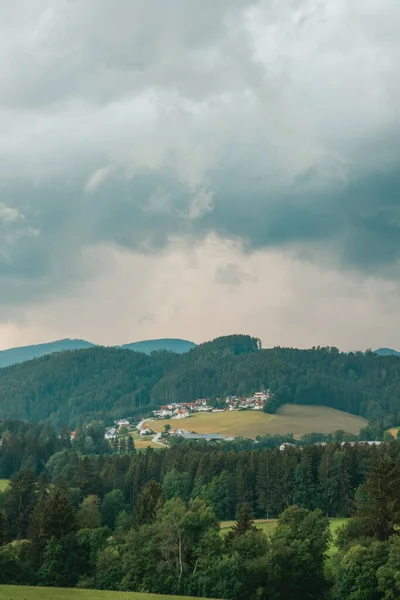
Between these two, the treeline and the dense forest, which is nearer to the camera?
the dense forest

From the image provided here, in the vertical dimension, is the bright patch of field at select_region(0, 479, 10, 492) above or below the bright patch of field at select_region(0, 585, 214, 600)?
above

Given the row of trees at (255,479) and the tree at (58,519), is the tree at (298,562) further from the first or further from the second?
the row of trees at (255,479)

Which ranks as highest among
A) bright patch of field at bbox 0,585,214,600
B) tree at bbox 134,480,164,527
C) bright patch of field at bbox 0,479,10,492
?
tree at bbox 134,480,164,527

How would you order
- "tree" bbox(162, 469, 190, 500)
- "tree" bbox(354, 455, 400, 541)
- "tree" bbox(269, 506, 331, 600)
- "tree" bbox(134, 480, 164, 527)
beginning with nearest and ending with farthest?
"tree" bbox(269, 506, 331, 600), "tree" bbox(354, 455, 400, 541), "tree" bbox(134, 480, 164, 527), "tree" bbox(162, 469, 190, 500)

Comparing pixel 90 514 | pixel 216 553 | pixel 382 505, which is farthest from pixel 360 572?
pixel 90 514

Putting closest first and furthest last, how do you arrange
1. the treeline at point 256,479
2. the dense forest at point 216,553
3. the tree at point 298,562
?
the dense forest at point 216,553, the tree at point 298,562, the treeline at point 256,479

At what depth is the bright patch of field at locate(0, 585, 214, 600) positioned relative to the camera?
52.1m

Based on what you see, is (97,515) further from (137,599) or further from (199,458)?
(137,599)

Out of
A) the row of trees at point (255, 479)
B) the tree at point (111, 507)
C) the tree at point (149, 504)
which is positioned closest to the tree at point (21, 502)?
the row of trees at point (255, 479)

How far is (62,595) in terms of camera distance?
2115 inches

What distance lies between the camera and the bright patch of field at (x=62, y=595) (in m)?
52.1

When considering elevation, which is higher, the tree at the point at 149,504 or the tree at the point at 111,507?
the tree at the point at 149,504

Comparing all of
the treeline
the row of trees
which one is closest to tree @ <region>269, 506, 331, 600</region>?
the treeline

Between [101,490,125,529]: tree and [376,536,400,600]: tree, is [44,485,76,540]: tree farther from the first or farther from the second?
[101,490,125,529]: tree
